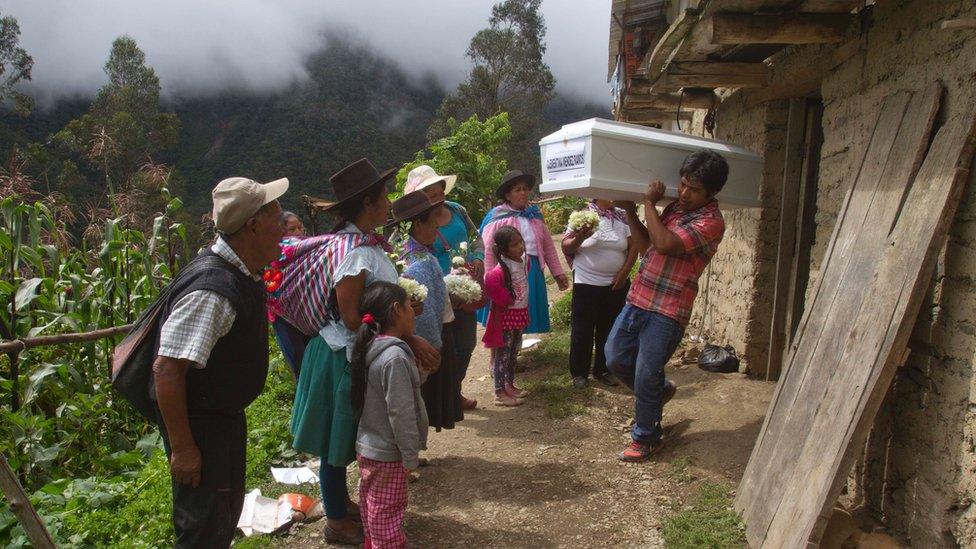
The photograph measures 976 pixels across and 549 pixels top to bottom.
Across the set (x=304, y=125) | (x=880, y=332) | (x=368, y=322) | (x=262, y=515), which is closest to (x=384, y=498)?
(x=368, y=322)

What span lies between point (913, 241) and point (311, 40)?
170ft

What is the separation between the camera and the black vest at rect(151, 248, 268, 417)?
2199 mm

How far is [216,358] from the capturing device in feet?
7.39

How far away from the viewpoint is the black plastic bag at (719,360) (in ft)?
18.2

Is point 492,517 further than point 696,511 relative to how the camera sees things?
Yes

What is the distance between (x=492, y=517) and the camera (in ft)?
12.3

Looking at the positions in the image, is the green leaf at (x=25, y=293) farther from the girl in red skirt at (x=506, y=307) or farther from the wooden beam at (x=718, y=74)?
the wooden beam at (x=718, y=74)

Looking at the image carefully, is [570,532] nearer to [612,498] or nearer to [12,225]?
[612,498]

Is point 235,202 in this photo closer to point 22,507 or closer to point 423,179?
point 22,507

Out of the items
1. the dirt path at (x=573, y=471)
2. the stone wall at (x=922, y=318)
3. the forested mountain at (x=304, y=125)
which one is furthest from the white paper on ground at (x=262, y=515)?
the forested mountain at (x=304, y=125)

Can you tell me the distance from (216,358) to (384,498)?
3.66 ft

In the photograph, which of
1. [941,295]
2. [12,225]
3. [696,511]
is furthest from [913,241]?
[12,225]

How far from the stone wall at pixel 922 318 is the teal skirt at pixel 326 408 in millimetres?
2438

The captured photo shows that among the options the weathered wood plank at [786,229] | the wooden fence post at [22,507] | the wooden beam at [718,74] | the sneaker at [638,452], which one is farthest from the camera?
the weathered wood plank at [786,229]
